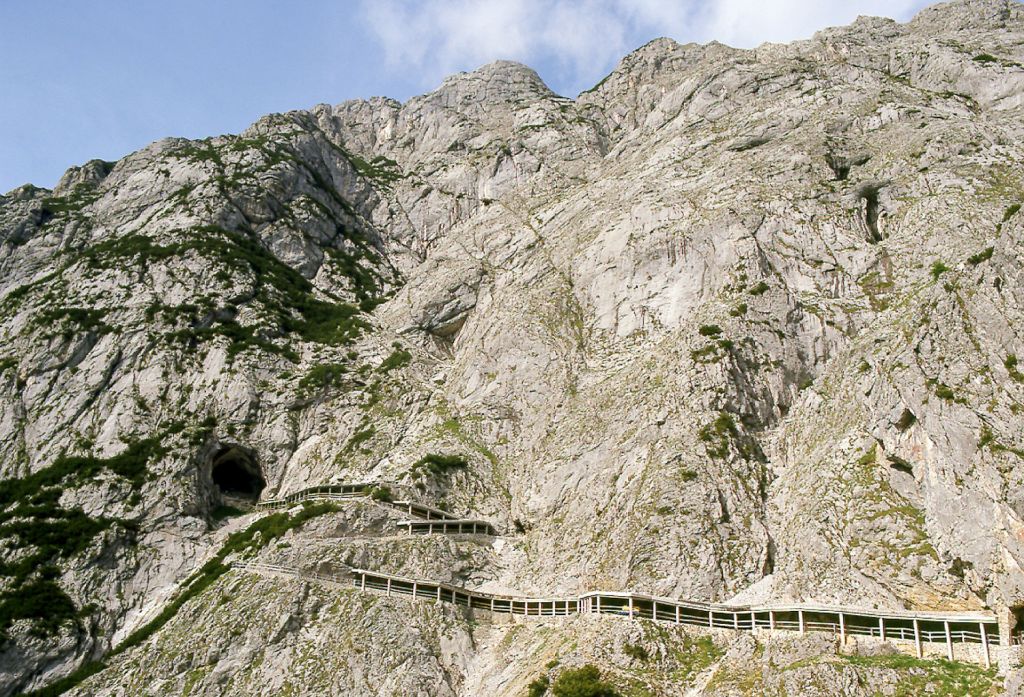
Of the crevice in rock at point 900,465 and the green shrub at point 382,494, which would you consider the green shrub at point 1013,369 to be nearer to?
the crevice in rock at point 900,465

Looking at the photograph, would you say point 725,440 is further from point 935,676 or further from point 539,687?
point 935,676

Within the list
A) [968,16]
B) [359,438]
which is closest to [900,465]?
[359,438]

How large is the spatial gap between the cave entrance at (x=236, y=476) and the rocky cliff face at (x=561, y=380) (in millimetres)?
504

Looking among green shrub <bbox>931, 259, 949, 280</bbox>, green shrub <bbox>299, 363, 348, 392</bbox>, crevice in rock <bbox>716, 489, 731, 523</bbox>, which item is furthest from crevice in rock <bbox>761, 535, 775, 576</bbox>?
green shrub <bbox>299, 363, 348, 392</bbox>

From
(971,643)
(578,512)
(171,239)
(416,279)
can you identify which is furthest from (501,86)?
(971,643)

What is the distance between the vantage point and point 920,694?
3488cm

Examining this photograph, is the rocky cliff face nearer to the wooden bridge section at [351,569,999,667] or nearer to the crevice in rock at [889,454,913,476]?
the crevice in rock at [889,454,913,476]

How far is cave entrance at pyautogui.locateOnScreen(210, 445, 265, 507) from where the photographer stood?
271 ft

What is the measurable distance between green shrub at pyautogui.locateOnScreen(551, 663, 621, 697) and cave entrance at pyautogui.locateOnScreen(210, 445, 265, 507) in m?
48.0

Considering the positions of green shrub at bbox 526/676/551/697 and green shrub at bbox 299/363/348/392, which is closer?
green shrub at bbox 526/676/551/697

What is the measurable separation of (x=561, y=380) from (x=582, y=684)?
4022 centimetres

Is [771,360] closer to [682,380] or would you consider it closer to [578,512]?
[682,380]

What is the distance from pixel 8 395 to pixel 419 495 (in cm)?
5192

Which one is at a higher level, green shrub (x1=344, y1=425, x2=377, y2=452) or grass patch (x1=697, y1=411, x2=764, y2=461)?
green shrub (x1=344, y1=425, x2=377, y2=452)
